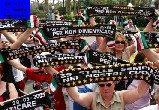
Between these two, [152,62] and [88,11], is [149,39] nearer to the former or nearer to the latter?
[152,62]

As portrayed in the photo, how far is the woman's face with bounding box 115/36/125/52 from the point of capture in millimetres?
5785

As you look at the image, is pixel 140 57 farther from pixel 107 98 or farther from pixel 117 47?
pixel 107 98

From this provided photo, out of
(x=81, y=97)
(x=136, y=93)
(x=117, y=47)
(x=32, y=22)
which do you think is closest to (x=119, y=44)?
(x=117, y=47)

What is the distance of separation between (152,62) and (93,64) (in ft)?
3.28

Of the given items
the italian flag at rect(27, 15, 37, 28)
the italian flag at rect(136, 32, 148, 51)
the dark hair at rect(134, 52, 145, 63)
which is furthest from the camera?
the italian flag at rect(27, 15, 37, 28)

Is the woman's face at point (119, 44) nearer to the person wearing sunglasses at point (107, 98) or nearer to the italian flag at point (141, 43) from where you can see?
the italian flag at point (141, 43)

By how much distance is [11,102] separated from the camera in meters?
3.54

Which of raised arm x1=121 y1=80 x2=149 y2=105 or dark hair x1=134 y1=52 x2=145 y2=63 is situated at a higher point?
dark hair x1=134 y1=52 x2=145 y2=63

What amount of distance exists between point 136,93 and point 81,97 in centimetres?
63

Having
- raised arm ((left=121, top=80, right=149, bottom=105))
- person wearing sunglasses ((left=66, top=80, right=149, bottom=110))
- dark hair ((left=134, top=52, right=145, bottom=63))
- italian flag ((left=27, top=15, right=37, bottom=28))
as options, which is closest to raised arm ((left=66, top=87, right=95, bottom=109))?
person wearing sunglasses ((left=66, top=80, right=149, bottom=110))

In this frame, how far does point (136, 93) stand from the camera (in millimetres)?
3939

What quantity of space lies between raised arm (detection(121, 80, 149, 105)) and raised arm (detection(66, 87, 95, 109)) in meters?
0.39

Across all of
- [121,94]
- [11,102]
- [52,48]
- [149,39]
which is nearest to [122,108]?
[121,94]

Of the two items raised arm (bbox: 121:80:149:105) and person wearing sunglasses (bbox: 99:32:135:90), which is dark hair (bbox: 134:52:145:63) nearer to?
person wearing sunglasses (bbox: 99:32:135:90)
